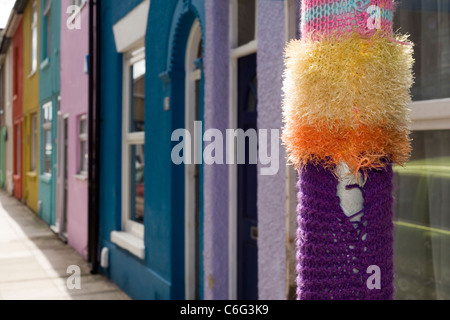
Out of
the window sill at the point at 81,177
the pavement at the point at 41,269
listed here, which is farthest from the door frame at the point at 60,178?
the window sill at the point at 81,177

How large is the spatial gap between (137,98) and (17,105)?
12793mm

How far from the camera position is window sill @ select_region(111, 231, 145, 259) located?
6.05 m

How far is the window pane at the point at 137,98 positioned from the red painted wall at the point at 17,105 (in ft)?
38.5

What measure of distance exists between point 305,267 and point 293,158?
0.24 meters

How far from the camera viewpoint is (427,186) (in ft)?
8.63

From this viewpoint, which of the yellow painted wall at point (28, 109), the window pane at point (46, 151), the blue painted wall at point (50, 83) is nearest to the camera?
the blue painted wall at point (50, 83)

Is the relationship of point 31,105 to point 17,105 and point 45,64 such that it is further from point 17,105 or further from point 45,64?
point 17,105

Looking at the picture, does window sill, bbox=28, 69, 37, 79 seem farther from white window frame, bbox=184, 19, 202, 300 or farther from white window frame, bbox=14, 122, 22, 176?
white window frame, bbox=184, 19, 202, 300

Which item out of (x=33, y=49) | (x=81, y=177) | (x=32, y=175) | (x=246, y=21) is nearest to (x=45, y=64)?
(x=33, y=49)

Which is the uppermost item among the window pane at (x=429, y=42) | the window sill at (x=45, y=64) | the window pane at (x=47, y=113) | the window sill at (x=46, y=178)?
the window sill at (x=45, y=64)

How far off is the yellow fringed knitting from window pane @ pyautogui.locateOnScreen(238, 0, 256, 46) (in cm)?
328

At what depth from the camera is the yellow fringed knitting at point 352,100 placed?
1.11 meters

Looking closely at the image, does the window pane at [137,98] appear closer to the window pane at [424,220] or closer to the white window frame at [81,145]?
the white window frame at [81,145]
